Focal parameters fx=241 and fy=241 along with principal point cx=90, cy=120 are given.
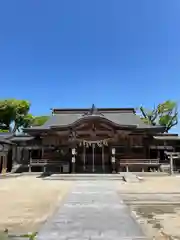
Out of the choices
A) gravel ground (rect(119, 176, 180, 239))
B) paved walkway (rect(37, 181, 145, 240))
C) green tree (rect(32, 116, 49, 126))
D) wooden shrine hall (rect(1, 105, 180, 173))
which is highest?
green tree (rect(32, 116, 49, 126))

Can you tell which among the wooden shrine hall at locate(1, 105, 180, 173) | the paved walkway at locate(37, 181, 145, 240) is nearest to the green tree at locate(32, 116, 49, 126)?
the wooden shrine hall at locate(1, 105, 180, 173)

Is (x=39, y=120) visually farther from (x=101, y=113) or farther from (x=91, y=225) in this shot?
(x=91, y=225)

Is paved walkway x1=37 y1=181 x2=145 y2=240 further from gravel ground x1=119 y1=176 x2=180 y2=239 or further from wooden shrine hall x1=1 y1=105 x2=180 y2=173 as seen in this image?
wooden shrine hall x1=1 y1=105 x2=180 y2=173

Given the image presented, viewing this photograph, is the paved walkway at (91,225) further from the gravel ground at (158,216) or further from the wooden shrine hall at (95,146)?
the wooden shrine hall at (95,146)

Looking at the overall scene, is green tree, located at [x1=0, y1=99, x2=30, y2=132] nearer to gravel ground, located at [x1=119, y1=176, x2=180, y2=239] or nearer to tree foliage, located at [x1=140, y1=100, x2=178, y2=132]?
tree foliage, located at [x1=140, y1=100, x2=178, y2=132]

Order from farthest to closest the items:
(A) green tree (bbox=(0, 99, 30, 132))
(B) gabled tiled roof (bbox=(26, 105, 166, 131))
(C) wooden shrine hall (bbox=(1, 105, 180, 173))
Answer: (A) green tree (bbox=(0, 99, 30, 132)), (B) gabled tiled roof (bbox=(26, 105, 166, 131)), (C) wooden shrine hall (bbox=(1, 105, 180, 173))

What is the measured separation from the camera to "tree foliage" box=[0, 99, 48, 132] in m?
47.7

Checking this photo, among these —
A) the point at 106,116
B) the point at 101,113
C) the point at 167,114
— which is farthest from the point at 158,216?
the point at 167,114

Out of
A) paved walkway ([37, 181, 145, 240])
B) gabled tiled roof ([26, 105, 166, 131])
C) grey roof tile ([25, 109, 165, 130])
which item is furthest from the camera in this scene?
gabled tiled roof ([26, 105, 166, 131])

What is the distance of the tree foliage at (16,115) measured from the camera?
4769 centimetres

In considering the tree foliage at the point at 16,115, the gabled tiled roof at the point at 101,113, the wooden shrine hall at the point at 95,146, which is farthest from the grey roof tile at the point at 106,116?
the tree foliage at the point at 16,115

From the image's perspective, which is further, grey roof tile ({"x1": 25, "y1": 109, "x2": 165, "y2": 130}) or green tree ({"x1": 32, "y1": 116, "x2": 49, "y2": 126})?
green tree ({"x1": 32, "y1": 116, "x2": 49, "y2": 126})

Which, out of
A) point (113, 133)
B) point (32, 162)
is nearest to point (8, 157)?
point (32, 162)

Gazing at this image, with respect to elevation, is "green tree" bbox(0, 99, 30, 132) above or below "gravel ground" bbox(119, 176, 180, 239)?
above
